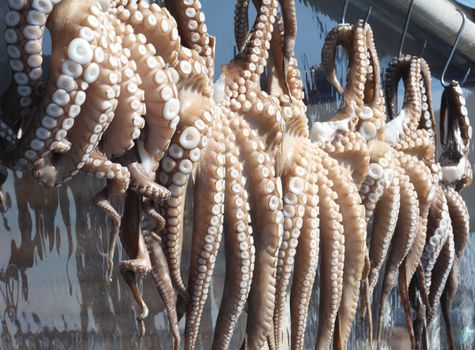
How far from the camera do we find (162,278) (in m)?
0.66

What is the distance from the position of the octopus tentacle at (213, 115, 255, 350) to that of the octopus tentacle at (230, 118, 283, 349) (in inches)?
0.4

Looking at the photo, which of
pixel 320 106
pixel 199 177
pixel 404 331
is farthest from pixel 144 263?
pixel 404 331

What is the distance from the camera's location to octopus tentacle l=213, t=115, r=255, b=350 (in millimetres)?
696

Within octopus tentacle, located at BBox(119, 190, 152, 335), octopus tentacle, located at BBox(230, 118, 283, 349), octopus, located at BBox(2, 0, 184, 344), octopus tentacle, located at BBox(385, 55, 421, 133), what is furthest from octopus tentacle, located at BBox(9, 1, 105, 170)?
octopus tentacle, located at BBox(385, 55, 421, 133)

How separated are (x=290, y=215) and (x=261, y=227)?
44mm

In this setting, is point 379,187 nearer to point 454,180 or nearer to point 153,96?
point 454,180

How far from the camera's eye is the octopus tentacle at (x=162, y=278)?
66 cm

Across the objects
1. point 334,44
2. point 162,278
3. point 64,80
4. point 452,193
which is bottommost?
point 162,278

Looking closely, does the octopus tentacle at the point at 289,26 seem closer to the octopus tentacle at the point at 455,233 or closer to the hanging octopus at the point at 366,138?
the hanging octopus at the point at 366,138

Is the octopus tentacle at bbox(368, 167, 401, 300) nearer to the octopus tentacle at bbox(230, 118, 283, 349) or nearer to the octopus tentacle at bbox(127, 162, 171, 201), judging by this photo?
the octopus tentacle at bbox(230, 118, 283, 349)

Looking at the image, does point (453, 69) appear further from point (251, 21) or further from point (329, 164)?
point (329, 164)

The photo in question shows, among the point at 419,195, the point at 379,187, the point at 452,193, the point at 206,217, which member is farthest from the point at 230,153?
the point at 452,193

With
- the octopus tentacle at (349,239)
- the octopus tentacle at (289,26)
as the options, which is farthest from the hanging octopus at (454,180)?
the octopus tentacle at (289,26)

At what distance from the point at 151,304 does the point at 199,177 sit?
0.29m
